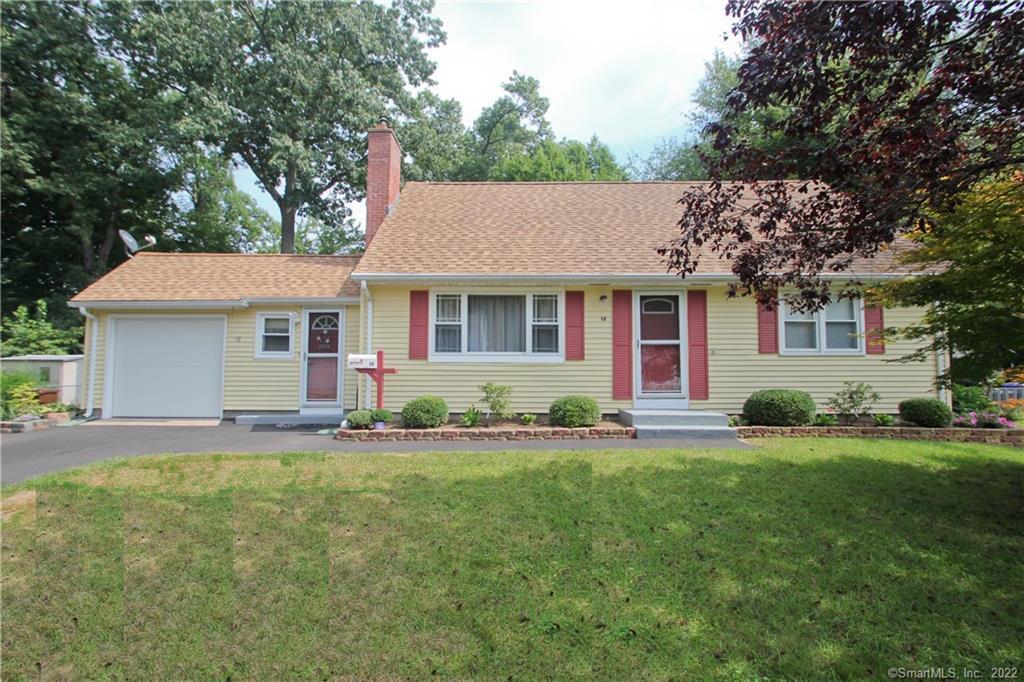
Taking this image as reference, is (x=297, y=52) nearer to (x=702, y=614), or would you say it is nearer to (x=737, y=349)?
(x=737, y=349)

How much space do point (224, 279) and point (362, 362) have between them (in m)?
4.95

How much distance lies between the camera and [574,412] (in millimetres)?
9453

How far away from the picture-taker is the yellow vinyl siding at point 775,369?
34.8ft

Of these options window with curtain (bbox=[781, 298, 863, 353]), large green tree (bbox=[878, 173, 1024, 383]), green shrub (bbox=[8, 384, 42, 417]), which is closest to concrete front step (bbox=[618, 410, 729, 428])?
window with curtain (bbox=[781, 298, 863, 353])

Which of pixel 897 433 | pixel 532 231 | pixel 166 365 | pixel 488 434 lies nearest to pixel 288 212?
pixel 166 365

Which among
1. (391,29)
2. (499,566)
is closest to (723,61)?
(391,29)

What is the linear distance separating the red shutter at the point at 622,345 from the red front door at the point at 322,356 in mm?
6215

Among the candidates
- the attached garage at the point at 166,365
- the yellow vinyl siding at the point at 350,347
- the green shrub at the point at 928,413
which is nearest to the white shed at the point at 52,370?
the attached garage at the point at 166,365

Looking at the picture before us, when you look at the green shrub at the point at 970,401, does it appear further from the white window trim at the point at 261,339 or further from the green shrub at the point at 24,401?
the green shrub at the point at 24,401

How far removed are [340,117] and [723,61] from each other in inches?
844

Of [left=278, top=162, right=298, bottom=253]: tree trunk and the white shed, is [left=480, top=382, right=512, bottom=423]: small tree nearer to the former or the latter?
the white shed

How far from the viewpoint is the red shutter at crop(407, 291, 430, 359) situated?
10.8 metres

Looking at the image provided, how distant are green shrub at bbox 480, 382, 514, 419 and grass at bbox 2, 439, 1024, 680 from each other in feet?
12.5

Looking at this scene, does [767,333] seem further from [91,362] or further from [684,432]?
[91,362]
